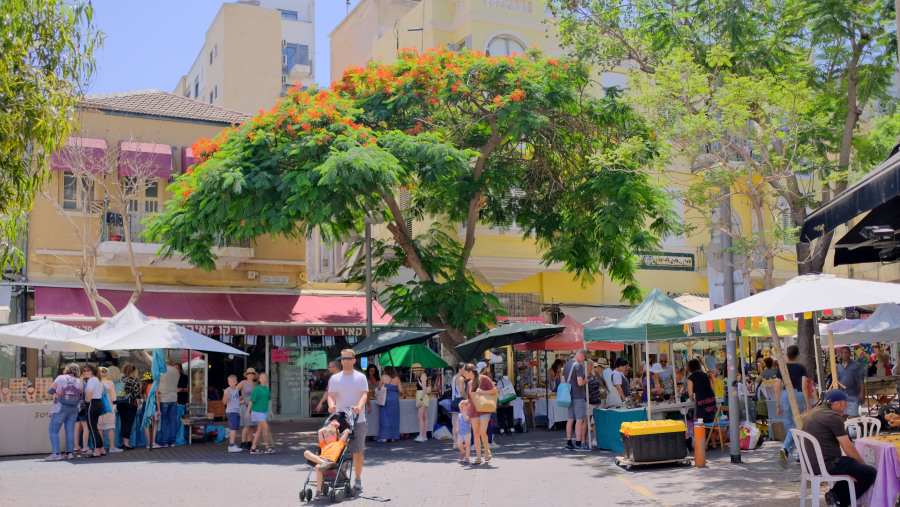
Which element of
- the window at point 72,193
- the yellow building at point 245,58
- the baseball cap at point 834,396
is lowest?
the baseball cap at point 834,396

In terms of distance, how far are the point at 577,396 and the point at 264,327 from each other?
910 centimetres

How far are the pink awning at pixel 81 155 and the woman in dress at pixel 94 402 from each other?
6.05 meters

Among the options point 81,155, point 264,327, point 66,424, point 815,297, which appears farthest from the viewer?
point 264,327

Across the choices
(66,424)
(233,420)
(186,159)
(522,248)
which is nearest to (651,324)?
(233,420)

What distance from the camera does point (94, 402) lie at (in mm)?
16391

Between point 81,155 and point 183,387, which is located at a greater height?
point 81,155

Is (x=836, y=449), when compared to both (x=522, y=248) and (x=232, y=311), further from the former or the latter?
(x=522, y=248)

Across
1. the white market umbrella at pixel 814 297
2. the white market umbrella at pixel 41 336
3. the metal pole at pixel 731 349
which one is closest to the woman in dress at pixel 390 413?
the white market umbrella at pixel 41 336

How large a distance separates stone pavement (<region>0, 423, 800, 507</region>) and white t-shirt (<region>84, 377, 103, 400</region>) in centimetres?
117

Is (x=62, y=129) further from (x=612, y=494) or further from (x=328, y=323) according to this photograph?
(x=328, y=323)

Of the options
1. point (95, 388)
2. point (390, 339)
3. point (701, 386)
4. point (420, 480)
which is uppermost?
point (390, 339)

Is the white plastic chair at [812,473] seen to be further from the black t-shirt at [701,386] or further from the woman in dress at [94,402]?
the woman in dress at [94,402]

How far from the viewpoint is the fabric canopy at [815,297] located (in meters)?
8.99

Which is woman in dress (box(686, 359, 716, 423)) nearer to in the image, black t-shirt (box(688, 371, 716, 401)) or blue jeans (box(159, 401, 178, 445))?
black t-shirt (box(688, 371, 716, 401))
